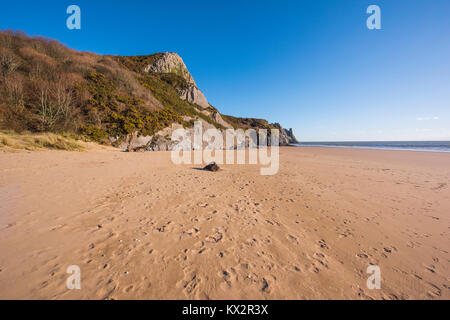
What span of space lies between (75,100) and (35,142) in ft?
25.6

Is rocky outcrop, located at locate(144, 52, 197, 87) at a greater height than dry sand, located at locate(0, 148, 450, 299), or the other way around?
rocky outcrop, located at locate(144, 52, 197, 87)

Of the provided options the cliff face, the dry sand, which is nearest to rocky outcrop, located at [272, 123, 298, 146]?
the cliff face

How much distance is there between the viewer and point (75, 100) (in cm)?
1627

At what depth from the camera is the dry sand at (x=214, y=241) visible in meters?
2.22

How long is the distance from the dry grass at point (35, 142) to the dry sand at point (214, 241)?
600cm

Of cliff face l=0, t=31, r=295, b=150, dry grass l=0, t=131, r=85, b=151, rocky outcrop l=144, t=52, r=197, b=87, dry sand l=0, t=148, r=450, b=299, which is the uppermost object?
rocky outcrop l=144, t=52, r=197, b=87

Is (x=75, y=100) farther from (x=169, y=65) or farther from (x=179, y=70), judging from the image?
(x=179, y=70)

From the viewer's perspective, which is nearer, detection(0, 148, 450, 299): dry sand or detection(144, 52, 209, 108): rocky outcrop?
detection(0, 148, 450, 299): dry sand

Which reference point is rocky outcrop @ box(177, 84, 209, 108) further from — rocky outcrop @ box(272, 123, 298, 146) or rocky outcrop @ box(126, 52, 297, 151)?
rocky outcrop @ box(272, 123, 298, 146)

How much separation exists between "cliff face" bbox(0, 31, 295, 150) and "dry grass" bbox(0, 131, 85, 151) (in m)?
2.36

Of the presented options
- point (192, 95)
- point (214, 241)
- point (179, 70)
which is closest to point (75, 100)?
point (214, 241)

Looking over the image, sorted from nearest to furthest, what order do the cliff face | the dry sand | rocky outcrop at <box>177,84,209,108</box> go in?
the dry sand
the cliff face
rocky outcrop at <box>177,84,209,108</box>

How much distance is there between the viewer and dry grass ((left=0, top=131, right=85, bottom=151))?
973cm
